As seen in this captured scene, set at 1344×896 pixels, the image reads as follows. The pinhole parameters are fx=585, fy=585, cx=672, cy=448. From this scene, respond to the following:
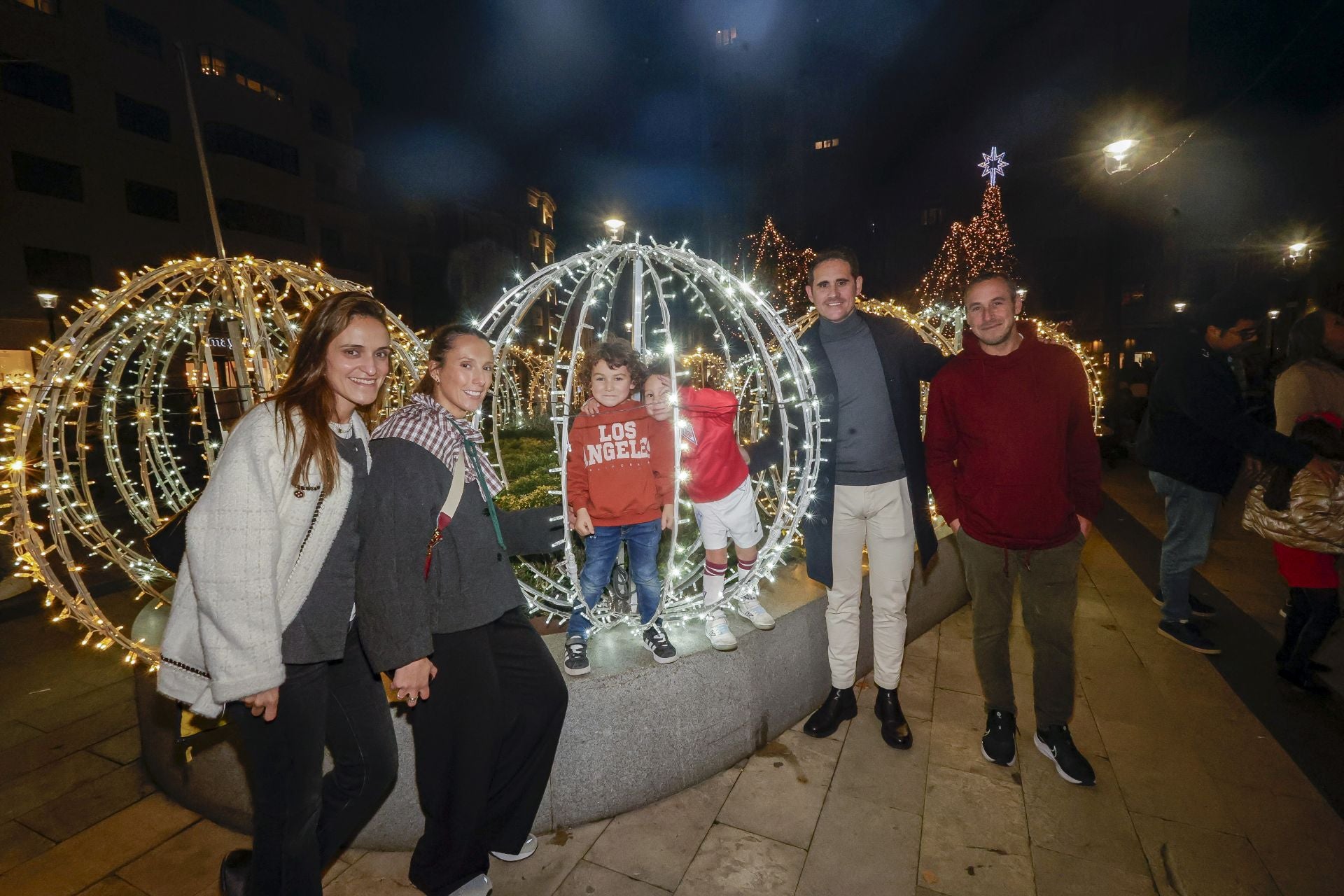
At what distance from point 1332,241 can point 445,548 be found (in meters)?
18.2

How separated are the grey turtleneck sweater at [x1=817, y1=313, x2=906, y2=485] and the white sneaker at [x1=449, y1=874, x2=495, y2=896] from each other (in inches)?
91.2

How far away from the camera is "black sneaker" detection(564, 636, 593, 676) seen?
8.60 feet

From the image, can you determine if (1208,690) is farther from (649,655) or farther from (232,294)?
(232,294)

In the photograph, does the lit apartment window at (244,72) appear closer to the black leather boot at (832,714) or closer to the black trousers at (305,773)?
the black trousers at (305,773)

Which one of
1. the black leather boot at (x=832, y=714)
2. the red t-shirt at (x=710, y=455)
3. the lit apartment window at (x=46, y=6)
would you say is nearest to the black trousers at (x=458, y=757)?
the red t-shirt at (x=710, y=455)

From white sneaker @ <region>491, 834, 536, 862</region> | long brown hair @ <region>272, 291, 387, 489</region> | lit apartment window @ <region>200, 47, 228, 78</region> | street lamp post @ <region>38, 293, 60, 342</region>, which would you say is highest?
lit apartment window @ <region>200, 47, 228, 78</region>

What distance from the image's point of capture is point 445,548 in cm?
204

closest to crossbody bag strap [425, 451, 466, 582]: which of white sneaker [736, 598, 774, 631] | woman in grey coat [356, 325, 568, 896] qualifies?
woman in grey coat [356, 325, 568, 896]

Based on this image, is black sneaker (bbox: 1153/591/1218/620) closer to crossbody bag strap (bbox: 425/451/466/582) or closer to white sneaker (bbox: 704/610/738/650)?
white sneaker (bbox: 704/610/738/650)

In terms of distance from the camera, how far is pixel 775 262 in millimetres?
29109

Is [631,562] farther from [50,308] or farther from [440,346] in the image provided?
[50,308]

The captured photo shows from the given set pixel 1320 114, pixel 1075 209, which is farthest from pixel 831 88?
pixel 1320 114

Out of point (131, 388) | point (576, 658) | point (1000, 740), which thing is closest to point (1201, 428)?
point (1000, 740)

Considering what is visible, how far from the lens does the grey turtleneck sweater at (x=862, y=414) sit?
9.90 ft
